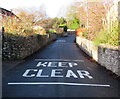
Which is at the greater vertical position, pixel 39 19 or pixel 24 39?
pixel 39 19

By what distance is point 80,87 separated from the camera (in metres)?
5.84

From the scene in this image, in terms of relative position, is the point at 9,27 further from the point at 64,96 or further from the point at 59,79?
the point at 64,96

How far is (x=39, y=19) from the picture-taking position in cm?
4341

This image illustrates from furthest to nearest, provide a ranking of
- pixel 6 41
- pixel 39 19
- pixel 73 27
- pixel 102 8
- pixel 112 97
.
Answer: pixel 73 27 → pixel 39 19 → pixel 102 8 → pixel 6 41 → pixel 112 97

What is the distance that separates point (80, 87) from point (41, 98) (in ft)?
5.49

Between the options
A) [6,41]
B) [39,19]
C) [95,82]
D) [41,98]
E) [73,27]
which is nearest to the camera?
[41,98]

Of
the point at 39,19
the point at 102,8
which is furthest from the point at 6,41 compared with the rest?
the point at 39,19

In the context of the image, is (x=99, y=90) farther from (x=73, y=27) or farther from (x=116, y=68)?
(x=73, y=27)

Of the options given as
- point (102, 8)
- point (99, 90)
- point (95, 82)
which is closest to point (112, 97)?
point (99, 90)

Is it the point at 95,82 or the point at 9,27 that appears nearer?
the point at 95,82

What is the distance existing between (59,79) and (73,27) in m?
70.8

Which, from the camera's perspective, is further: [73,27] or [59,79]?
[73,27]

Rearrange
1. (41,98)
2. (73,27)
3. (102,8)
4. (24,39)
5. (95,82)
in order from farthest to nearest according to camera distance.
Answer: (73,27)
(102,8)
(24,39)
(95,82)
(41,98)

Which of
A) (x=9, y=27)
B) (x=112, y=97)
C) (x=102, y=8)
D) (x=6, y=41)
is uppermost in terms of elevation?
(x=102, y=8)
